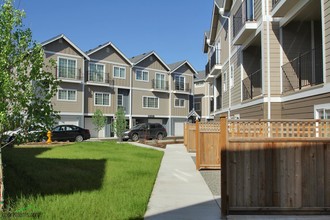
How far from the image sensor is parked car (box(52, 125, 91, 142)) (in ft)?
93.7

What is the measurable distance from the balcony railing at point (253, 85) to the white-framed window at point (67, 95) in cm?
2438

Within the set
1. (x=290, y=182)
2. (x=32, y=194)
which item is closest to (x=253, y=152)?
(x=290, y=182)

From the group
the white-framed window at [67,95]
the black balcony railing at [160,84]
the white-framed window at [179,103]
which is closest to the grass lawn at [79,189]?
the white-framed window at [67,95]

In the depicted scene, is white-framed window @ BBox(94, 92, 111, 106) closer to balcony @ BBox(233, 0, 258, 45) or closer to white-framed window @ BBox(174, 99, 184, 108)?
white-framed window @ BBox(174, 99, 184, 108)

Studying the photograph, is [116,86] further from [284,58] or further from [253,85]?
[284,58]

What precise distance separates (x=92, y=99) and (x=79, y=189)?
31436 millimetres

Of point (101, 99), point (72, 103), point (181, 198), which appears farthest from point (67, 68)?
point (181, 198)

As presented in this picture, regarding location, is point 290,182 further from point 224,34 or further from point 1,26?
point 224,34

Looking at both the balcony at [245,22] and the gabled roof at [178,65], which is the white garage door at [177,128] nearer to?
the gabled roof at [178,65]

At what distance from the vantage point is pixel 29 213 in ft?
19.1

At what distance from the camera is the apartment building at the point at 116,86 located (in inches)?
1421

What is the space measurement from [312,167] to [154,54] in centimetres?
3925

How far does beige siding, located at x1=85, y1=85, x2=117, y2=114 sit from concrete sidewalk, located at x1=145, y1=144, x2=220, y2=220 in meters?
28.3

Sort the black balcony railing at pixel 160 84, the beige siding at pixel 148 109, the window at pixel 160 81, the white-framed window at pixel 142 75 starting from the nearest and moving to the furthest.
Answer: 1. the beige siding at pixel 148 109
2. the white-framed window at pixel 142 75
3. the black balcony railing at pixel 160 84
4. the window at pixel 160 81
